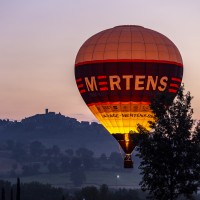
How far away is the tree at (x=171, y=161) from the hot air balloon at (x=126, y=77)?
2012cm

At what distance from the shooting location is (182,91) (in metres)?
62.8

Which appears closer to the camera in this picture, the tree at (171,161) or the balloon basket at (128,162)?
the tree at (171,161)

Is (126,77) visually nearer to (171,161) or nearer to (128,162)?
(128,162)

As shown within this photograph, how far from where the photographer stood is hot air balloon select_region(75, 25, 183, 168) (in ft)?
270

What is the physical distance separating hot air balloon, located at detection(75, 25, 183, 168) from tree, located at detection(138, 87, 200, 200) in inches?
792

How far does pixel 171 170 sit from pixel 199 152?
7.92 feet

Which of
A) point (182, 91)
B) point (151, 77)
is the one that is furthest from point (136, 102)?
point (182, 91)

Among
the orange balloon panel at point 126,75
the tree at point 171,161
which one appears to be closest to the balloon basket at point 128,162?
the orange balloon panel at point 126,75

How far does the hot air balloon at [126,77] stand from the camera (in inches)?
3238

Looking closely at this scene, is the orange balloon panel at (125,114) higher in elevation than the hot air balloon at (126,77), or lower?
lower

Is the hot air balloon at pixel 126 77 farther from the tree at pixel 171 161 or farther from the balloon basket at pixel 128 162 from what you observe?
the tree at pixel 171 161

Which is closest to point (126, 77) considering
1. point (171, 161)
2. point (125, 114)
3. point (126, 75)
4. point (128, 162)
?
point (126, 75)

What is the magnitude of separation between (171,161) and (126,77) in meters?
23.1

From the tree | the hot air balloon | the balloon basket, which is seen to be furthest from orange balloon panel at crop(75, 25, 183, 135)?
the tree
